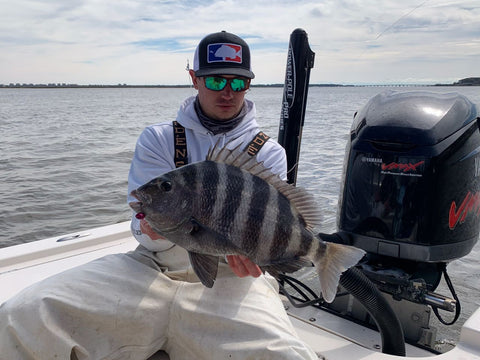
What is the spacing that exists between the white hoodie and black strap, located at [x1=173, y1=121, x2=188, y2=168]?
0.09ft

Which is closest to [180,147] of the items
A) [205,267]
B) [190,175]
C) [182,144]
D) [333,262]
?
[182,144]

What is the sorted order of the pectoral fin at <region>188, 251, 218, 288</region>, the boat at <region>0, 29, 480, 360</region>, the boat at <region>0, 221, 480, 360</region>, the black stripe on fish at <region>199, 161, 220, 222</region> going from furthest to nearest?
the boat at <region>0, 29, 480, 360</region>, the boat at <region>0, 221, 480, 360</region>, the pectoral fin at <region>188, 251, 218, 288</region>, the black stripe on fish at <region>199, 161, 220, 222</region>

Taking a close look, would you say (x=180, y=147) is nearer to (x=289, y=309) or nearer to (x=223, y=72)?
(x=223, y=72)

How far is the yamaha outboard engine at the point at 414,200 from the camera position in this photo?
8.63ft

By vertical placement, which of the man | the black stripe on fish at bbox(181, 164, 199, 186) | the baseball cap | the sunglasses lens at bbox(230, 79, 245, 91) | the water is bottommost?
the water

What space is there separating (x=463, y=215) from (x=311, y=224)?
1.38 meters

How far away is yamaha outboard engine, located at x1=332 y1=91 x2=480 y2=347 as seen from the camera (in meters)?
2.63

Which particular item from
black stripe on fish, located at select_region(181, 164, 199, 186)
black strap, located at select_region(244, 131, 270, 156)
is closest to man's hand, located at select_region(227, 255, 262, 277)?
black stripe on fish, located at select_region(181, 164, 199, 186)

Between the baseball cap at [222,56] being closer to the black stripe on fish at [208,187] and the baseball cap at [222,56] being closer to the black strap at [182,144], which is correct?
the black strap at [182,144]

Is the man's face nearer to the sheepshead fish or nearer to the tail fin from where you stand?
the sheepshead fish

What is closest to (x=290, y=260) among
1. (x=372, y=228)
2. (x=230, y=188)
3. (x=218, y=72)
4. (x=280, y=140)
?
(x=230, y=188)

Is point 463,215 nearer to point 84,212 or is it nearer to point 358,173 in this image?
point 358,173

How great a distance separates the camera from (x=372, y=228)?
2.74 meters

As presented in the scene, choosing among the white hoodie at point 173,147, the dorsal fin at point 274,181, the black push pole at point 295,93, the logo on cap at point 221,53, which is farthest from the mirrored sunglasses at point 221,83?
the black push pole at point 295,93
